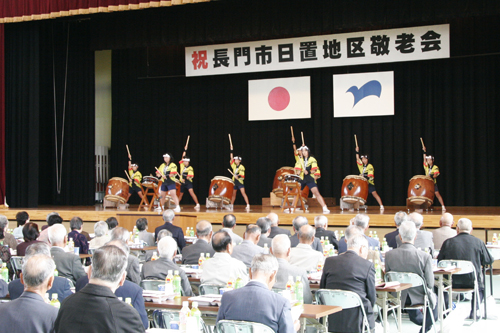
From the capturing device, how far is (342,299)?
4441 millimetres

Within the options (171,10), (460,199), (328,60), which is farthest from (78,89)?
(460,199)

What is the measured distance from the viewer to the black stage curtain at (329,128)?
548 inches

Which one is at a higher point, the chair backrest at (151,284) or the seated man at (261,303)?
the seated man at (261,303)

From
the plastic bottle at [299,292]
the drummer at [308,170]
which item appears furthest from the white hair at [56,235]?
the drummer at [308,170]

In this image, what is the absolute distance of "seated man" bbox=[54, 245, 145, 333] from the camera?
8.61 feet

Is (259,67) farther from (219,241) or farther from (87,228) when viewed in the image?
(219,241)

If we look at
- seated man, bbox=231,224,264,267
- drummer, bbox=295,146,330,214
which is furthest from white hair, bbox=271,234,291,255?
drummer, bbox=295,146,330,214

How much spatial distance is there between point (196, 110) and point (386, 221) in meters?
7.14

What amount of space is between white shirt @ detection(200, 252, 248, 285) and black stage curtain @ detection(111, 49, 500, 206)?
1034cm

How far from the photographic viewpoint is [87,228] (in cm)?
1307

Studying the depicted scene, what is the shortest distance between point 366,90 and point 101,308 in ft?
40.1

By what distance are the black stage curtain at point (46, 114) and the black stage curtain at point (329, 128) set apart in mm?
1206

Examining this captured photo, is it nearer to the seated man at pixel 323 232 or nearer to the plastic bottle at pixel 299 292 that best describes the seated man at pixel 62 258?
the plastic bottle at pixel 299 292

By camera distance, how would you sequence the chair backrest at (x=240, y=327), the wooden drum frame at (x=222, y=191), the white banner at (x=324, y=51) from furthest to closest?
the wooden drum frame at (x=222, y=191) < the white banner at (x=324, y=51) < the chair backrest at (x=240, y=327)
